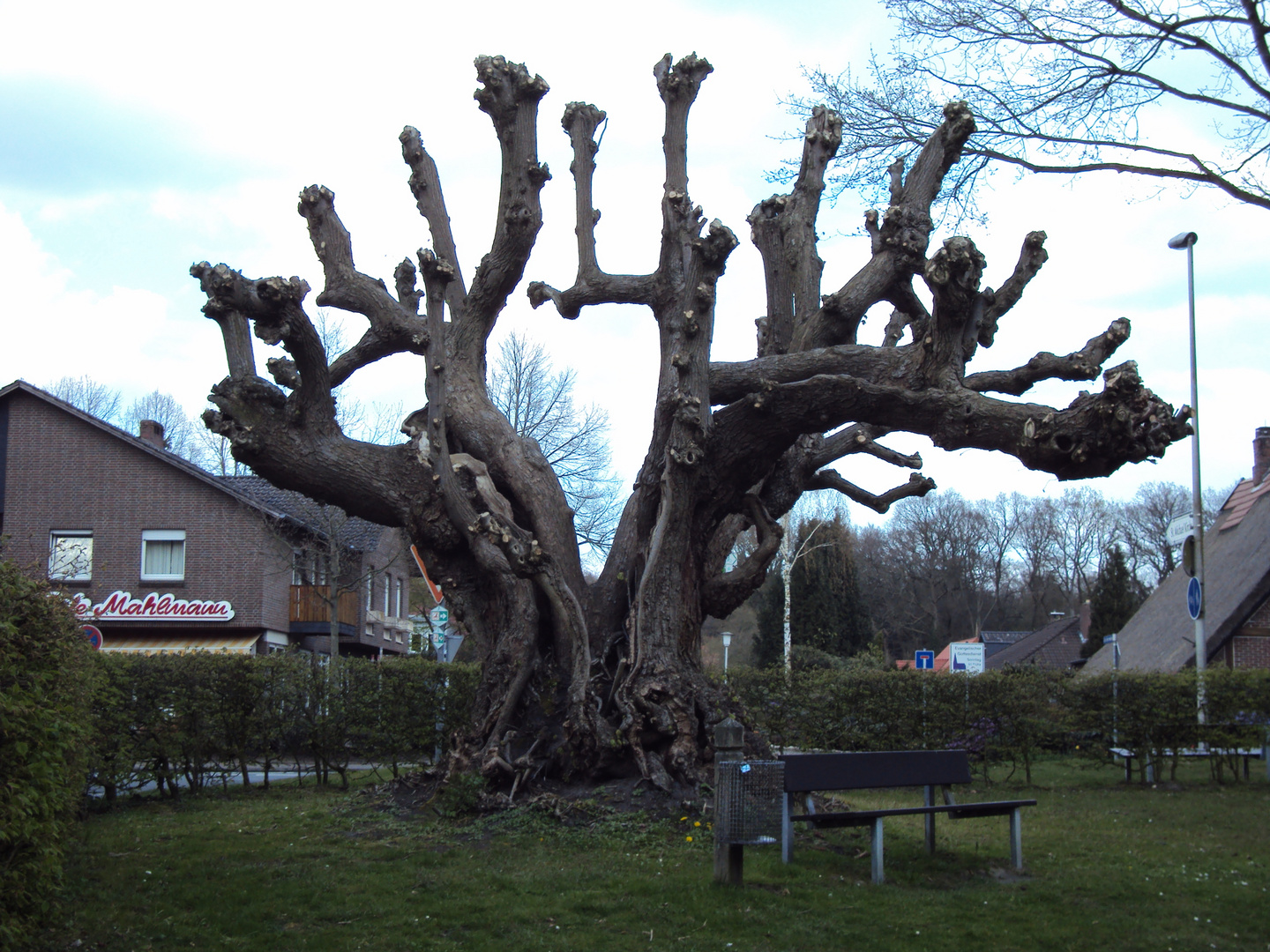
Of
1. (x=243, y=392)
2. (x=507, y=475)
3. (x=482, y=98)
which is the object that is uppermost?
(x=482, y=98)

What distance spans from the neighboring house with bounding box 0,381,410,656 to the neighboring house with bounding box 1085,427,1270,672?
21.7 metres

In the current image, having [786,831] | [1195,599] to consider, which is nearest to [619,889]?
[786,831]

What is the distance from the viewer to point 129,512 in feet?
109

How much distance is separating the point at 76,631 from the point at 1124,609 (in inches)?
1627

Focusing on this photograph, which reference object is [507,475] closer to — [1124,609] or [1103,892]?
[1103,892]

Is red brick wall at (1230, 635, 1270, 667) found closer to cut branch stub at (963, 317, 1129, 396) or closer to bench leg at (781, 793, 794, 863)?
cut branch stub at (963, 317, 1129, 396)

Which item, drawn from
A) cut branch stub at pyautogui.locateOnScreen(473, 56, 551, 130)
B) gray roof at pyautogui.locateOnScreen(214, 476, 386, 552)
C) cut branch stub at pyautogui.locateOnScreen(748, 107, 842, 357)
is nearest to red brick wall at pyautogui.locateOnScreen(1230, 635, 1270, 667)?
cut branch stub at pyautogui.locateOnScreen(748, 107, 842, 357)

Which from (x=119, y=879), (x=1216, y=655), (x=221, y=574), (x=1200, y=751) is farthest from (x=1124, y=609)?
(x=119, y=879)

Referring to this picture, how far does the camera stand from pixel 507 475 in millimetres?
11086

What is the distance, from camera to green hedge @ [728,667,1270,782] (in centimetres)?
1592

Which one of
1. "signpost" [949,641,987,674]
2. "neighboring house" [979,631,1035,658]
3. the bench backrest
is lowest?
"neighboring house" [979,631,1035,658]

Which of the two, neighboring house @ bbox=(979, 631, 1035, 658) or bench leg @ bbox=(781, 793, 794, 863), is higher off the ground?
bench leg @ bbox=(781, 793, 794, 863)

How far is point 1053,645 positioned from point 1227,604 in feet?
96.1

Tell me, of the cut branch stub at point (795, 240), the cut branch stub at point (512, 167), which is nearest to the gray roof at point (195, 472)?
the cut branch stub at point (512, 167)
